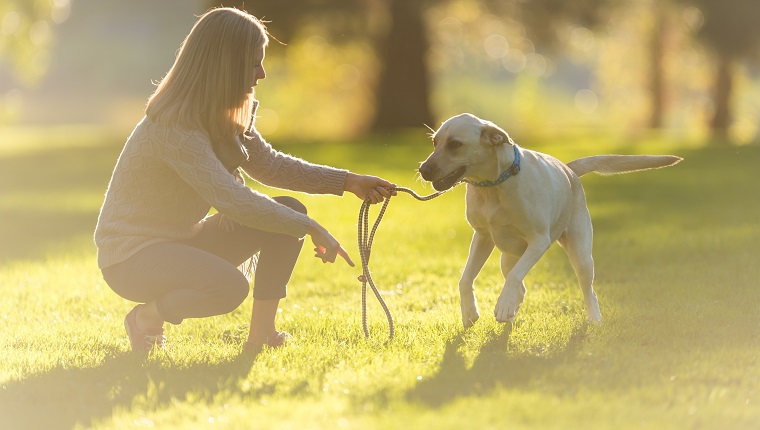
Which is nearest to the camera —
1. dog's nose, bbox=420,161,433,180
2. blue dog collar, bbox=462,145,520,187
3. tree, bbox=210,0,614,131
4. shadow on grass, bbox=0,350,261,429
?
shadow on grass, bbox=0,350,261,429

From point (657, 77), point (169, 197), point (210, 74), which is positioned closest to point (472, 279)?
point (169, 197)

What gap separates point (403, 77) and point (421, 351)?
77.4 ft

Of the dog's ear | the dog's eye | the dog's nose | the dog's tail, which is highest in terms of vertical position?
the dog's ear

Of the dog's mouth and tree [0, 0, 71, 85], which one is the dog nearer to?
the dog's mouth

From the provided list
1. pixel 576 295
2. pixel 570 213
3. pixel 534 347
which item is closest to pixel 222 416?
pixel 534 347

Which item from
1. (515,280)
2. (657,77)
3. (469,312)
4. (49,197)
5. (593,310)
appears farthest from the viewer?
(657,77)

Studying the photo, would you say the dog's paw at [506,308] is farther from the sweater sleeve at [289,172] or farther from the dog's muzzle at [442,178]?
the sweater sleeve at [289,172]

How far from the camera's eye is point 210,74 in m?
4.87

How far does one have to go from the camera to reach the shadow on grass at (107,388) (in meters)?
4.17

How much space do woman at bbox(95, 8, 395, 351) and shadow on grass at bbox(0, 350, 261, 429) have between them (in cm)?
32

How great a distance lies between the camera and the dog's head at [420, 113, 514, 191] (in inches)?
207

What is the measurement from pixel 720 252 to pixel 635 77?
42147mm

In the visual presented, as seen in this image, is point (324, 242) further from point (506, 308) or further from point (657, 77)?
point (657, 77)

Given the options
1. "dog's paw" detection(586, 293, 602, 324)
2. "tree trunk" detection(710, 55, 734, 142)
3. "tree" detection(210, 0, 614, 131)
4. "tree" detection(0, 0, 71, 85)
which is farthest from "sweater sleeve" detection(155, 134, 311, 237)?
"tree trunk" detection(710, 55, 734, 142)
